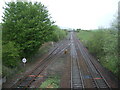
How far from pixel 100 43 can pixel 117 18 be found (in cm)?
1209

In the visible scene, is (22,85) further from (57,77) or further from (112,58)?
(112,58)

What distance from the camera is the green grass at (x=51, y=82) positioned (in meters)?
13.5

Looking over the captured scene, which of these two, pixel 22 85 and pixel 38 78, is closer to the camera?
pixel 22 85

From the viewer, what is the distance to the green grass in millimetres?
13477

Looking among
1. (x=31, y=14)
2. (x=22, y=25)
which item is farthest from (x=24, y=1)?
(x=22, y=25)

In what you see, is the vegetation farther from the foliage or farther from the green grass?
the green grass

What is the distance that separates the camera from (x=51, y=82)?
14.4 m

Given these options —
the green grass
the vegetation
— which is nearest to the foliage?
the vegetation

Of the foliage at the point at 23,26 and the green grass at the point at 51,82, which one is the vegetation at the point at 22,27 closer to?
the foliage at the point at 23,26

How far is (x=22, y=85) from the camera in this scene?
13.8m

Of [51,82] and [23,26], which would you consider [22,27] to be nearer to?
[23,26]

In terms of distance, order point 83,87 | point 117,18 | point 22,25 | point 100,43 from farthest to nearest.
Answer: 1. point 100,43
2. point 22,25
3. point 117,18
4. point 83,87

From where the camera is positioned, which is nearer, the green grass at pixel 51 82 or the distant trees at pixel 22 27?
the green grass at pixel 51 82

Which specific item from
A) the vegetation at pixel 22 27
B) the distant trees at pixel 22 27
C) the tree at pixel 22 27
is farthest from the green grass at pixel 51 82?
the tree at pixel 22 27
